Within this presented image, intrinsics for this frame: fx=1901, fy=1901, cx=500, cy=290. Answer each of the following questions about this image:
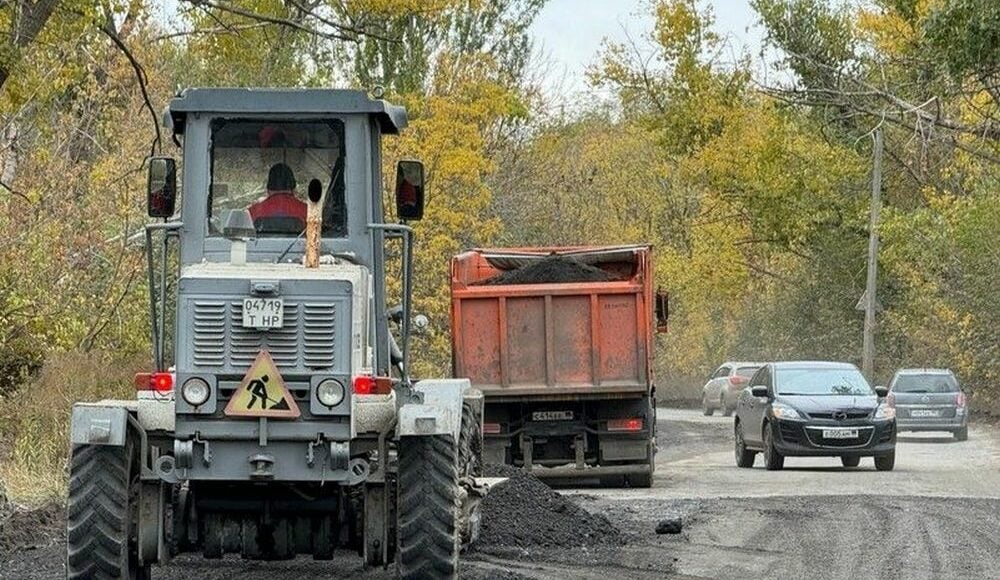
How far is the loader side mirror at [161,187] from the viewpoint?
37.4 ft

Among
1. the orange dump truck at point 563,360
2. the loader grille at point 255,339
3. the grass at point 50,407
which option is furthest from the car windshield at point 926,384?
the loader grille at point 255,339

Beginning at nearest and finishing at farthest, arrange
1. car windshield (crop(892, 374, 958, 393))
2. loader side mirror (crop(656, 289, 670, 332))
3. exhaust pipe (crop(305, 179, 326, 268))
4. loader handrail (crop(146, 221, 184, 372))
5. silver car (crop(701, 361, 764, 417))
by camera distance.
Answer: exhaust pipe (crop(305, 179, 326, 268)), loader handrail (crop(146, 221, 184, 372)), loader side mirror (crop(656, 289, 670, 332)), car windshield (crop(892, 374, 958, 393)), silver car (crop(701, 361, 764, 417))

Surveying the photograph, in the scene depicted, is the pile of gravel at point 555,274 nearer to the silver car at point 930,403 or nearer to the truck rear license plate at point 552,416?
the truck rear license plate at point 552,416

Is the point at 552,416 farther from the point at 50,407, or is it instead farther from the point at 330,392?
the point at 330,392

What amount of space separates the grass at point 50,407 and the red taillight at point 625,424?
232 inches

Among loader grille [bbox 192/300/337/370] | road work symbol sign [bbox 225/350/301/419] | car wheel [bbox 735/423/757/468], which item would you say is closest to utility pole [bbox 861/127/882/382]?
car wheel [bbox 735/423/757/468]

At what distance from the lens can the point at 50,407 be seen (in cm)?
2106

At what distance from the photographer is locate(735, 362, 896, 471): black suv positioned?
27.0 meters

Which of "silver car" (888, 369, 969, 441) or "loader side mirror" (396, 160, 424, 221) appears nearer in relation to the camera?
"loader side mirror" (396, 160, 424, 221)

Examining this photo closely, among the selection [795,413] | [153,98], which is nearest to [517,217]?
[153,98]

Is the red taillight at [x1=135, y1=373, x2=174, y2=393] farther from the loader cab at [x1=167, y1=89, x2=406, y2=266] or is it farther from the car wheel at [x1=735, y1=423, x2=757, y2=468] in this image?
the car wheel at [x1=735, y1=423, x2=757, y2=468]

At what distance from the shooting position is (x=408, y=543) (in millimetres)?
10844

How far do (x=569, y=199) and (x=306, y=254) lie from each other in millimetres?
45229

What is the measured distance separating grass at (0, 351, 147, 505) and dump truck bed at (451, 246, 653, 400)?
13.7ft
